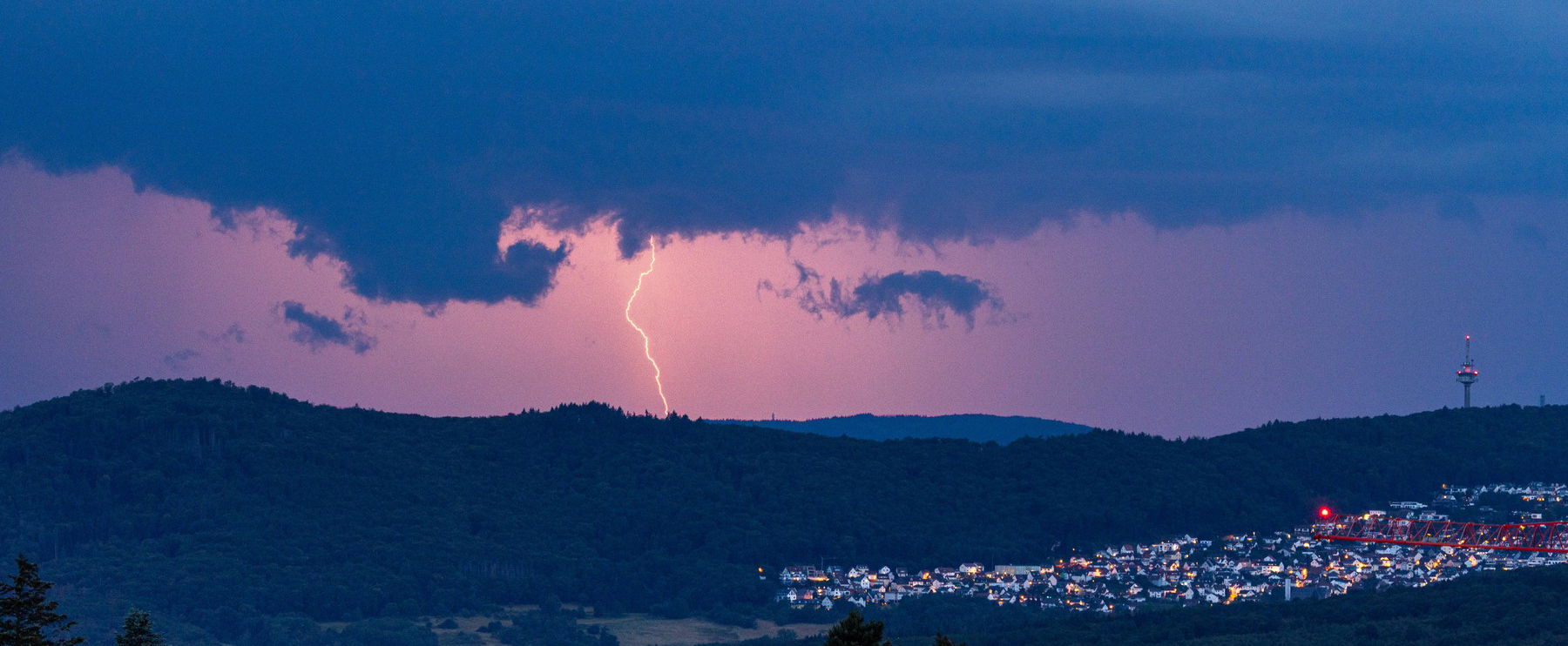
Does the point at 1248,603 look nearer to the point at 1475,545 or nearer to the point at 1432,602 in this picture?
the point at 1432,602

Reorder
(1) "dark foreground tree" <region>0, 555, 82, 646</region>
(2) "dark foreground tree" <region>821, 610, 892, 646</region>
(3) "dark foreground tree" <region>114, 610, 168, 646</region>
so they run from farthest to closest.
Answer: (3) "dark foreground tree" <region>114, 610, 168, 646</region>
(1) "dark foreground tree" <region>0, 555, 82, 646</region>
(2) "dark foreground tree" <region>821, 610, 892, 646</region>

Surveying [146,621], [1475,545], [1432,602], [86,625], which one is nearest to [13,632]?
[146,621]

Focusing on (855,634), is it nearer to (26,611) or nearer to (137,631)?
(26,611)

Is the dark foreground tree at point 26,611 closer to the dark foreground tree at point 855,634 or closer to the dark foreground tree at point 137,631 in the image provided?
the dark foreground tree at point 137,631

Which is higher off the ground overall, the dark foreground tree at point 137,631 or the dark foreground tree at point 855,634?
the dark foreground tree at point 855,634

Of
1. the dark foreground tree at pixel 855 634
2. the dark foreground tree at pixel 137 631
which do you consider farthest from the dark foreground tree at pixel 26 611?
the dark foreground tree at pixel 855 634

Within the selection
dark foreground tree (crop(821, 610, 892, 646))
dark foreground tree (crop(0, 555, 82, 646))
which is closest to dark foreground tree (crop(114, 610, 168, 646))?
dark foreground tree (crop(0, 555, 82, 646))

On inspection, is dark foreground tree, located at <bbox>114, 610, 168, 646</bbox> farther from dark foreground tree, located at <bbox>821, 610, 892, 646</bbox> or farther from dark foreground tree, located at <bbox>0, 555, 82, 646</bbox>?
dark foreground tree, located at <bbox>821, 610, 892, 646</bbox>

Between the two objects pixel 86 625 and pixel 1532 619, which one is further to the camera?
pixel 86 625

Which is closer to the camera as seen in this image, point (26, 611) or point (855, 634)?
point (855, 634)

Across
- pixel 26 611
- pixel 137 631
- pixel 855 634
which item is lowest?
pixel 137 631

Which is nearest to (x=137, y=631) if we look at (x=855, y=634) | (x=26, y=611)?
(x=26, y=611)
